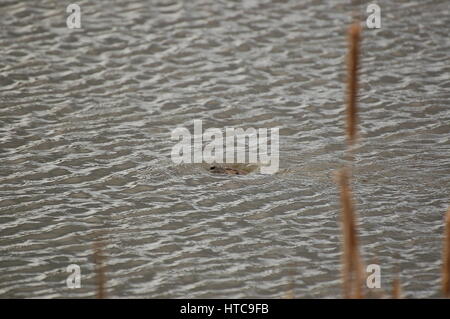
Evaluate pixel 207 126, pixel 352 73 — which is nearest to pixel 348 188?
pixel 352 73

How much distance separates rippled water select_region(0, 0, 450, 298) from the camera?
509 centimetres

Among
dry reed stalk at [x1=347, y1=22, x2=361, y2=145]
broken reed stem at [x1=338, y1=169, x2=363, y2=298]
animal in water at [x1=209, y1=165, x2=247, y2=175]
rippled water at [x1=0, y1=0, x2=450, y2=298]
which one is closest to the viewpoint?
dry reed stalk at [x1=347, y1=22, x2=361, y2=145]

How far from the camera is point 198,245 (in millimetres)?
5312

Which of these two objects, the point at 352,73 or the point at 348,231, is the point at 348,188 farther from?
the point at 352,73

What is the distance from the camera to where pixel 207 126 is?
6.94m

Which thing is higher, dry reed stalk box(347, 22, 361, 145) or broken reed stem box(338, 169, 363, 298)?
dry reed stalk box(347, 22, 361, 145)

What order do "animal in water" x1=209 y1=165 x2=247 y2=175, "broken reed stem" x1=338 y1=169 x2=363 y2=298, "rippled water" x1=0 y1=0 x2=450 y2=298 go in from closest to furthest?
"broken reed stem" x1=338 y1=169 x2=363 y2=298 → "rippled water" x1=0 y1=0 x2=450 y2=298 → "animal in water" x1=209 y1=165 x2=247 y2=175

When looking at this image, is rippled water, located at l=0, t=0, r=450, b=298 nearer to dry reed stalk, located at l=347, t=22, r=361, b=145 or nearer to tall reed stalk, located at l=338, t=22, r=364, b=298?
tall reed stalk, located at l=338, t=22, r=364, b=298

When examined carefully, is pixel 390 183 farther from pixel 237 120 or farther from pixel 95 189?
pixel 95 189

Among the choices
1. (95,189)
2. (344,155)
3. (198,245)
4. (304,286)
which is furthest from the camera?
(344,155)

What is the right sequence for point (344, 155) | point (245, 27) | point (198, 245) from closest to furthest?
point (198, 245)
point (344, 155)
point (245, 27)

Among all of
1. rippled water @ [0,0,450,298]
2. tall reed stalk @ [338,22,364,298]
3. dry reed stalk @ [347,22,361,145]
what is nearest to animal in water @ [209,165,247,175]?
rippled water @ [0,0,450,298]
